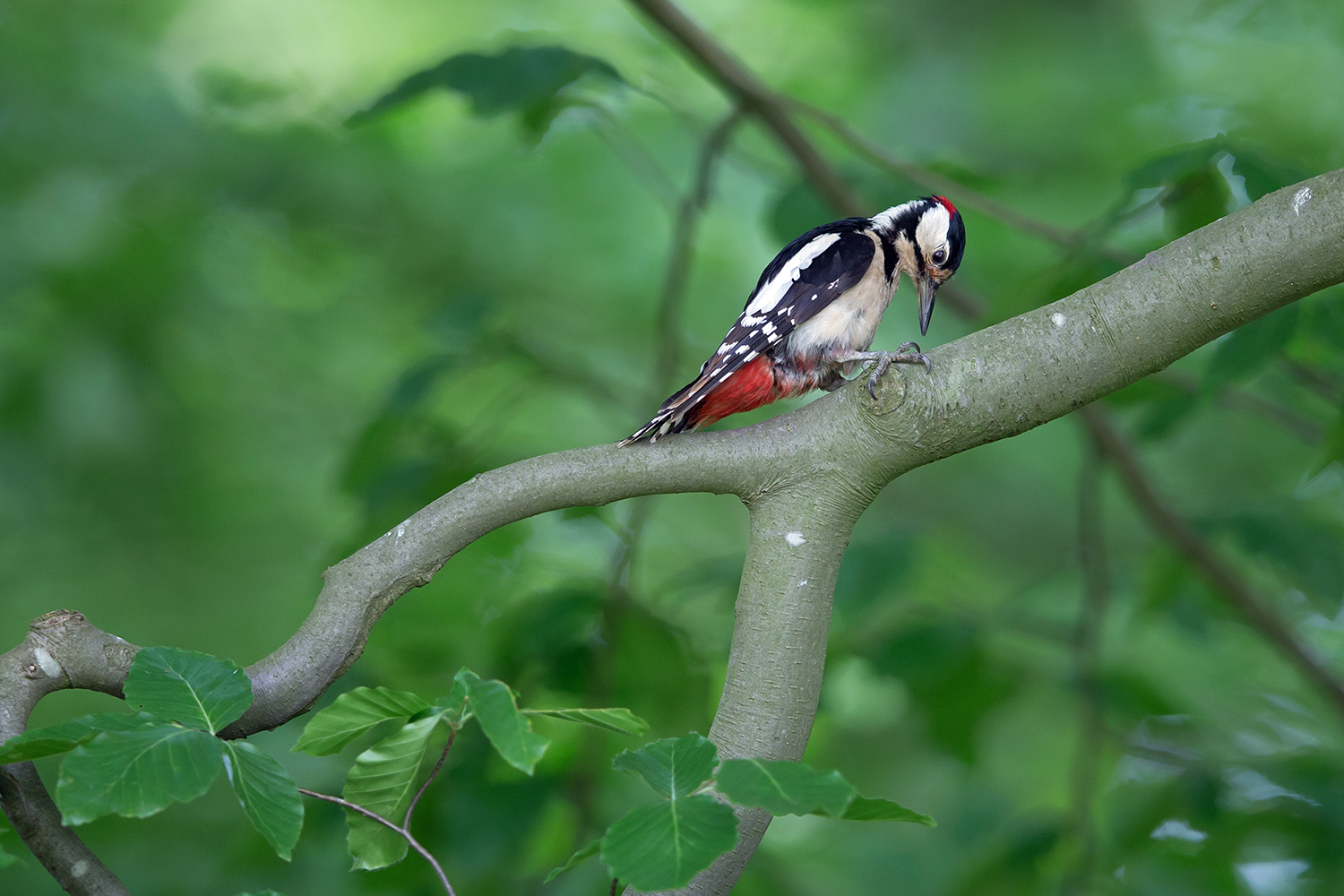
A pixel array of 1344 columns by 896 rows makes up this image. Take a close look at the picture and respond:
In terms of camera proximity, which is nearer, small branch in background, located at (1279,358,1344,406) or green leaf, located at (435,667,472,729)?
green leaf, located at (435,667,472,729)

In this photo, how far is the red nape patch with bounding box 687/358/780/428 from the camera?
180 centimetres

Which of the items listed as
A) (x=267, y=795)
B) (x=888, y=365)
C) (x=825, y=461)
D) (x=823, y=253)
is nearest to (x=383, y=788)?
(x=267, y=795)

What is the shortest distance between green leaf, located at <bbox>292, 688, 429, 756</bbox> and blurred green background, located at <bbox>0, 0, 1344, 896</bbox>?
1212 mm

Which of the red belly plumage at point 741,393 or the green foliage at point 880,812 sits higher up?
the red belly plumage at point 741,393

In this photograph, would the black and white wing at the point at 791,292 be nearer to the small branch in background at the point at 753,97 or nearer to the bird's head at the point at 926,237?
the bird's head at the point at 926,237

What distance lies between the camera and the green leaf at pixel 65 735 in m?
0.96

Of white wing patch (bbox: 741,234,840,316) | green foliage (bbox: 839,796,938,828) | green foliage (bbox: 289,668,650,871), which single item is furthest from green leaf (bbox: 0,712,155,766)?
white wing patch (bbox: 741,234,840,316)

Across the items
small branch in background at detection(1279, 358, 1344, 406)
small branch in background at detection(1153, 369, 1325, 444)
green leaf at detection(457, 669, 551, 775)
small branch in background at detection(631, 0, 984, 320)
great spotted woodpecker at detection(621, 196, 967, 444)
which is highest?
small branch in background at detection(631, 0, 984, 320)

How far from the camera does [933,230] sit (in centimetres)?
203

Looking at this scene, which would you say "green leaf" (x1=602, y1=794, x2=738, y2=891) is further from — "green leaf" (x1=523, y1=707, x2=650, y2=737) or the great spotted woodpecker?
the great spotted woodpecker

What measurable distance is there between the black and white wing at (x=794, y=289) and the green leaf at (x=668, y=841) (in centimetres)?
87

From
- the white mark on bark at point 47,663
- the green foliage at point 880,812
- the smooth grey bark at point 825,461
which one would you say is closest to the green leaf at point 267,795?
the smooth grey bark at point 825,461

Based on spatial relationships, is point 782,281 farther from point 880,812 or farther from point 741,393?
point 880,812

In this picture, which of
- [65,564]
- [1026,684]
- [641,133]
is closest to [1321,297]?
[1026,684]
